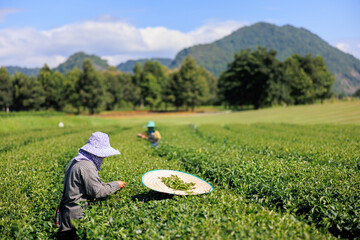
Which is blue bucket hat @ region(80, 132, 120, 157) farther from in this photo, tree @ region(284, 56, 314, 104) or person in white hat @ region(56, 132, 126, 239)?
tree @ region(284, 56, 314, 104)

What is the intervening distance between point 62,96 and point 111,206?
7155 centimetres

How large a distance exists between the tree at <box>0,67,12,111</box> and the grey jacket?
205 feet

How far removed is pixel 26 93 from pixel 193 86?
4346 centimetres

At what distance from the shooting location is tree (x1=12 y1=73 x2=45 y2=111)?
188 ft

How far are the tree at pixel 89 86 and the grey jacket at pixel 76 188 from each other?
6008 centimetres

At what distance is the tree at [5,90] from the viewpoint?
54.5 meters

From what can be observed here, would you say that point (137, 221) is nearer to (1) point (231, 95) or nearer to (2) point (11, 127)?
(2) point (11, 127)

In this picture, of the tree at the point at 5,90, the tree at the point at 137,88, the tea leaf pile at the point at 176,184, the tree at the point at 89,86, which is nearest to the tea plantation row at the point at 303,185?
the tea leaf pile at the point at 176,184

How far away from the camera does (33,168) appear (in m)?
6.90

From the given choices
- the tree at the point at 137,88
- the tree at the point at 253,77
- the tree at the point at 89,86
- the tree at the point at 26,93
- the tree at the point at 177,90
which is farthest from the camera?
the tree at the point at 137,88

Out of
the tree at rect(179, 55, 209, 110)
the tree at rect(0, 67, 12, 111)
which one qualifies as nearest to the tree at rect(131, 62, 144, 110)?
the tree at rect(179, 55, 209, 110)

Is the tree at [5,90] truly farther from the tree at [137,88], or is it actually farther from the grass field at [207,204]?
the grass field at [207,204]

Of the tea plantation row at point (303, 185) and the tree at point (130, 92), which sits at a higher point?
the tree at point (130, 92)

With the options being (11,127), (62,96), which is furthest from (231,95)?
(11,127)
